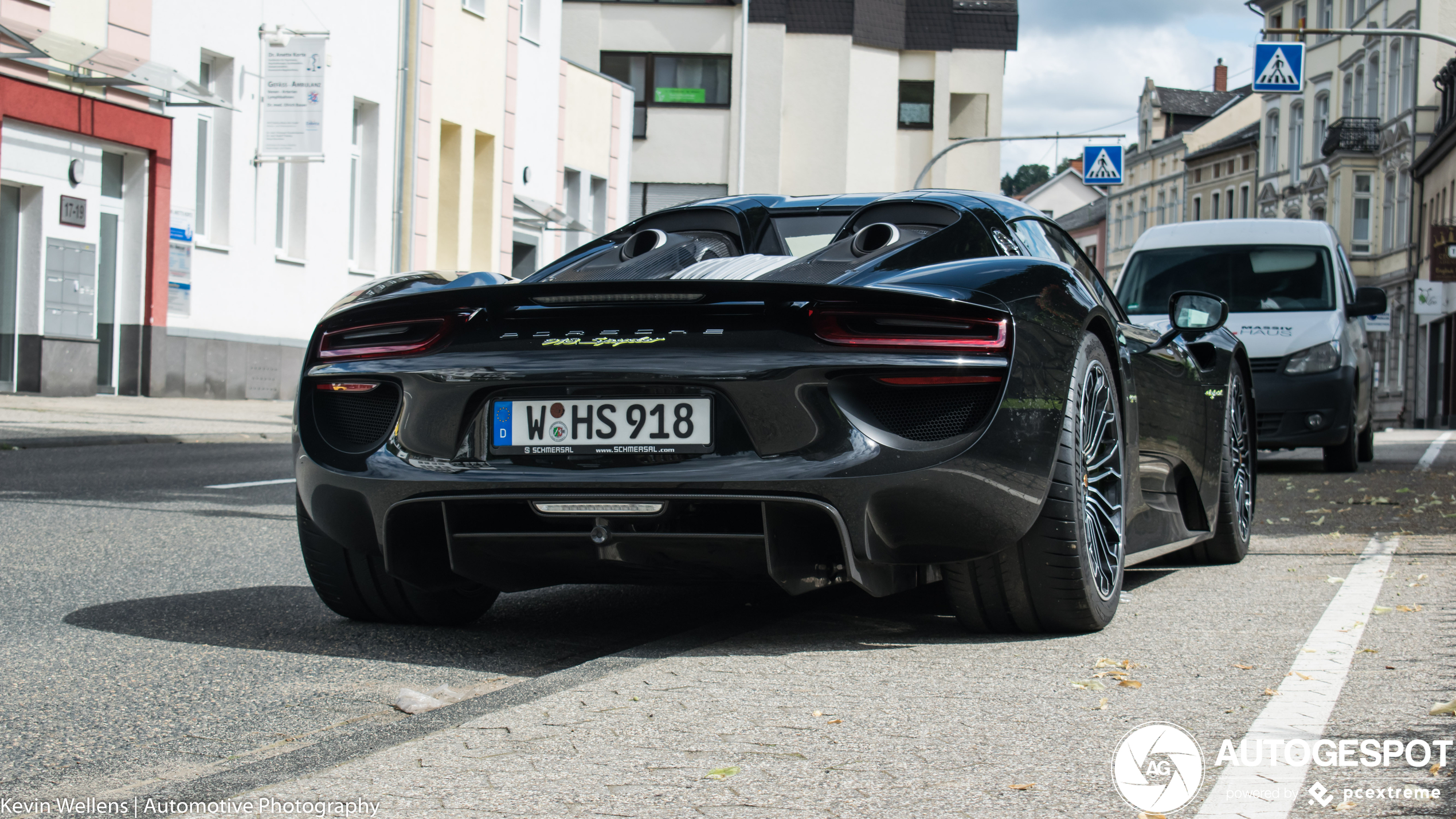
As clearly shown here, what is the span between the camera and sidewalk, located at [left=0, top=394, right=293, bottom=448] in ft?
43.6

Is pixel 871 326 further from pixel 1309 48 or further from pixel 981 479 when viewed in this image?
pixel 1309 48

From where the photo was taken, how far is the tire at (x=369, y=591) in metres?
4.41

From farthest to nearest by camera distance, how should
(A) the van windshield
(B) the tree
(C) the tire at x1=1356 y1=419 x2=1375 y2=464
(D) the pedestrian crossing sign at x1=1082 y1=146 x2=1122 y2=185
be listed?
(B) the tree < (D) the pedestrian crossing sign at x1=1082 y1=146 x2=1122 y2=185 < (C) the tire at x1=1356 y1=419 x2=1375 y2=464 < (A) the van windshield

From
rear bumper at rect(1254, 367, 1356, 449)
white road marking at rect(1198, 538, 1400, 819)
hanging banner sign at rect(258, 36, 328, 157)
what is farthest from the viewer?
hanging banner sign at rect(258, 36, 328, 157)

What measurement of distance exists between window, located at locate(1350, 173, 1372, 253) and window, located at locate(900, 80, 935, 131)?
17.4 meters

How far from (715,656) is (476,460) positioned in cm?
74

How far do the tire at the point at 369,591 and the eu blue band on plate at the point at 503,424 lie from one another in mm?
692

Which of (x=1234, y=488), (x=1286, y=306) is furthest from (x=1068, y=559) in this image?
(x=1286, y=306)

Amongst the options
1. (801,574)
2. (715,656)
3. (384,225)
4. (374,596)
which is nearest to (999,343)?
(801,574)

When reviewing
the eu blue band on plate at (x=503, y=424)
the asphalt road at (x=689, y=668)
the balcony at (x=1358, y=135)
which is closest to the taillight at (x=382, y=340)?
the eu blue band on plate at (x=503, y=424)

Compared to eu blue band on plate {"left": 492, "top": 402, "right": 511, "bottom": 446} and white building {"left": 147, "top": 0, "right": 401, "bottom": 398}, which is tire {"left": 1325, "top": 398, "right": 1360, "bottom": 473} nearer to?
eu blue band on plate {"left": 492, "top": 402, "right": 511, "bottom": 446}

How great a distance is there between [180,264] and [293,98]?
111 inches

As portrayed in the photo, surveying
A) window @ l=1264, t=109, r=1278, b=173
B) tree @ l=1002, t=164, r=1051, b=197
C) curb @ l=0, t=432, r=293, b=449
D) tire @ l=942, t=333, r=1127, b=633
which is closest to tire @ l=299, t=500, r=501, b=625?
tire @ l=942, t=333, r=1127, b=633

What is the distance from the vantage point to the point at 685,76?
143 feet
